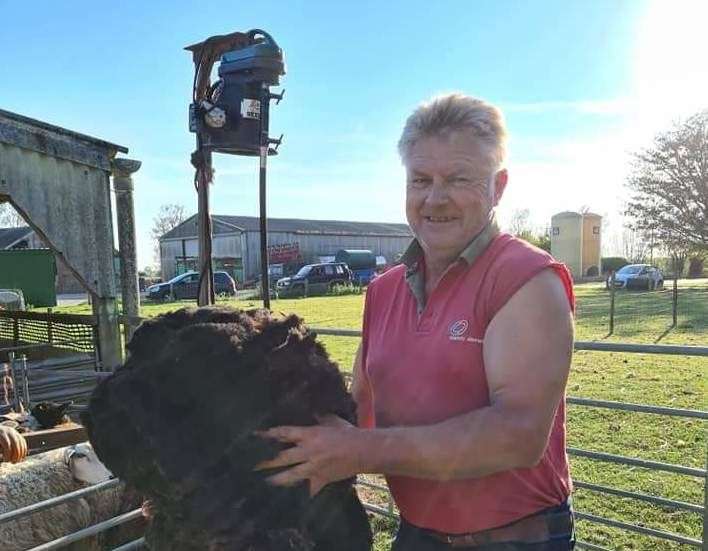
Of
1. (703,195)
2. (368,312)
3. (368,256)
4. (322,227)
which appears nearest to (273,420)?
(368,312)

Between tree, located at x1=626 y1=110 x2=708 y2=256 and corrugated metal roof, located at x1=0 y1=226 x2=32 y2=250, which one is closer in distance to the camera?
tree, located at x1=626 y1=110 x2=708 y2=256

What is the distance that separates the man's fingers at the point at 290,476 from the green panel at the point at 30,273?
16.5 meters

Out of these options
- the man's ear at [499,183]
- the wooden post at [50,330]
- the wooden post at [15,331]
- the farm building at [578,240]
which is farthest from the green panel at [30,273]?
the farm building at [578,240]

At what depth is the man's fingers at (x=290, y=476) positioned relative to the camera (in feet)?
4.02

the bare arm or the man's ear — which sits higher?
the man's ear

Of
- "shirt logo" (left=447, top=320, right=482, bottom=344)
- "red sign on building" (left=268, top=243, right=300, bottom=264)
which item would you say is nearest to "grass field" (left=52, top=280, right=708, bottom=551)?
"shirt logo" (left=447, top=320, right=482, bottom=344)

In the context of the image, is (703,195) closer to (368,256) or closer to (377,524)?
(368,256)

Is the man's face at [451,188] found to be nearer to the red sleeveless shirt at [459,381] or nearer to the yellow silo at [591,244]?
the red sleeveless shirt at [459,381]

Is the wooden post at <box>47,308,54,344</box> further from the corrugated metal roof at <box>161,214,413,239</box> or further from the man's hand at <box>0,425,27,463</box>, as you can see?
the corrugated metal roof at <box>161,214,413,239</box>

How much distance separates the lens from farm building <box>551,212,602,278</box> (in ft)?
147

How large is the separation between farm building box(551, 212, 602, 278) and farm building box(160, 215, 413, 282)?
1573cm

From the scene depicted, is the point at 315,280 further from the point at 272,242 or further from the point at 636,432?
the point at 636,432

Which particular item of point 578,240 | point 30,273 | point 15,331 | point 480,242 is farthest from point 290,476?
point 578,240

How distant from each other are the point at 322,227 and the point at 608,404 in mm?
50729
